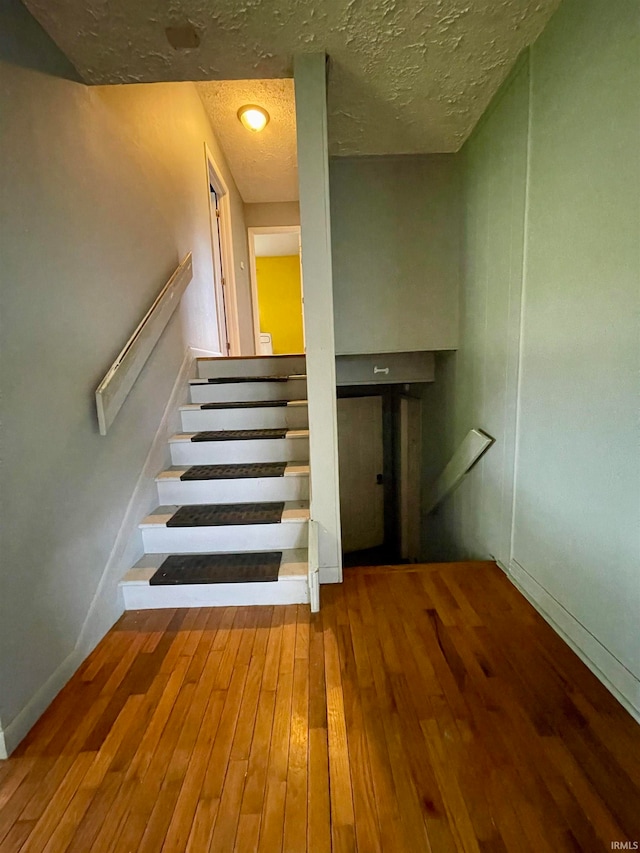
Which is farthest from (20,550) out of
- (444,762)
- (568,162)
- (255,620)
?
(568,162)

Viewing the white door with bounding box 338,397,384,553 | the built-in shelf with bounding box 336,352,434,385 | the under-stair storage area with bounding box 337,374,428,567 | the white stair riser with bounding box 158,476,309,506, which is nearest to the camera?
the white stair riser with bounding box 158,476,309,506

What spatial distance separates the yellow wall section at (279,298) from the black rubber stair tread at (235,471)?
5642 millimetres

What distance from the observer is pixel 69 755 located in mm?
1190

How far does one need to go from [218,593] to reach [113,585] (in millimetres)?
457

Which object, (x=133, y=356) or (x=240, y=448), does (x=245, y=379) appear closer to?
(x=240, y=448)

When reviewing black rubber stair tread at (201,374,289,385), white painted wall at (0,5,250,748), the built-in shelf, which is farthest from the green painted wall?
white painted wall at (0,5,250,748)

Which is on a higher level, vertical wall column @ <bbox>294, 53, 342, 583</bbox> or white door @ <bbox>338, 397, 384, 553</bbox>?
vertical wall column @ <bbox>294, 53, 342, 583</bbox>

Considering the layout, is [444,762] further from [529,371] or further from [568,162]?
[568,162]

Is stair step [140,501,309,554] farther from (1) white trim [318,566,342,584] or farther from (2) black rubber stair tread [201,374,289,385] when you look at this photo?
(2) black rubber stair tread [201,374,289,385]

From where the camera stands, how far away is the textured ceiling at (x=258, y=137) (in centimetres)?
347

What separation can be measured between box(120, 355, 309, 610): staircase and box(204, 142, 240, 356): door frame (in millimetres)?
1718

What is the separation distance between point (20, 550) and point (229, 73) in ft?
6.67

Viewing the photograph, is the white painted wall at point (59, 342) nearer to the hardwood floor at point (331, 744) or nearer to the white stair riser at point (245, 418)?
the hardwood floor at point (331, 744)

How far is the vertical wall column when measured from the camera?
1.71m
